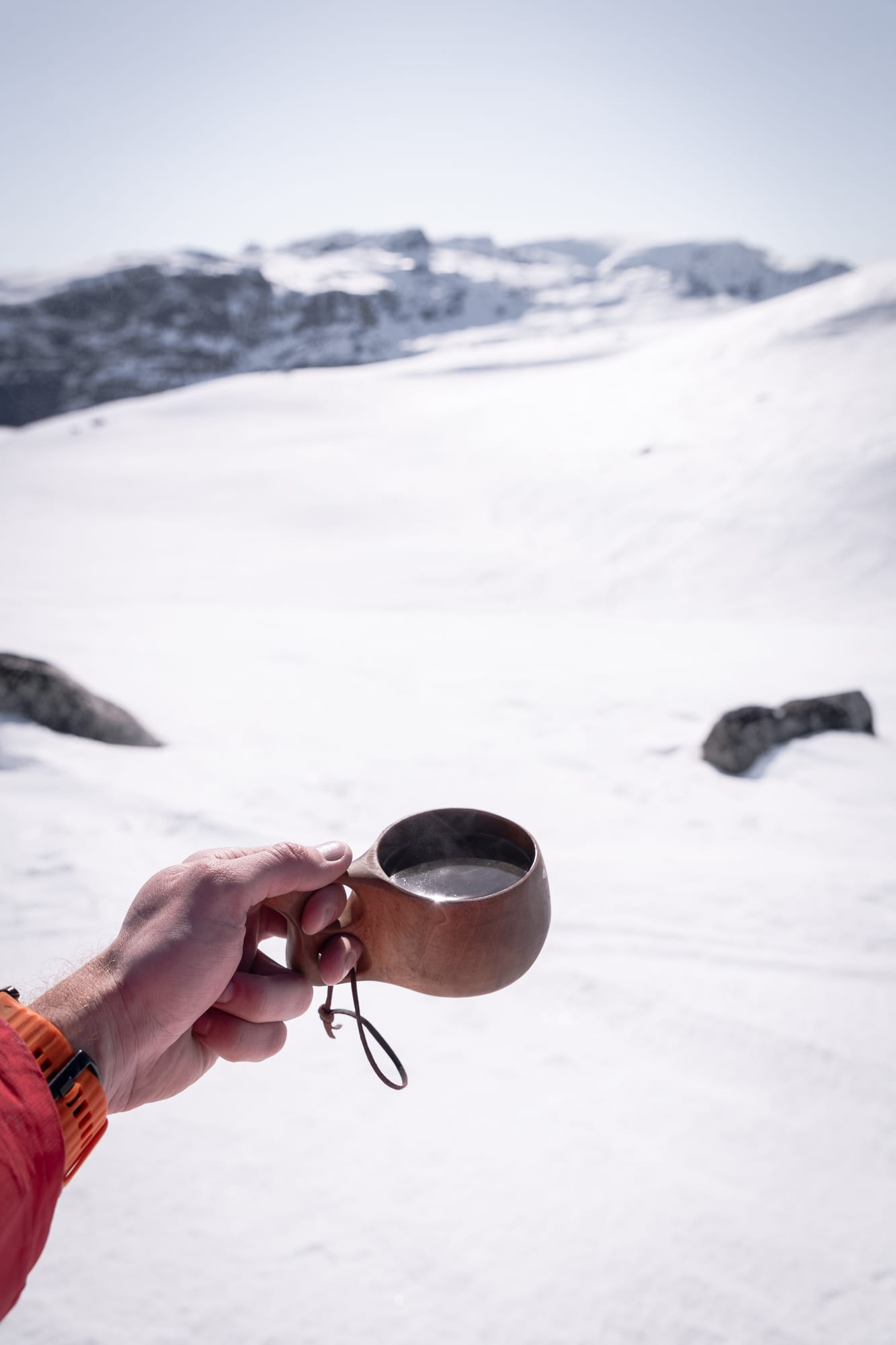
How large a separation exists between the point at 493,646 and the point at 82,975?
542 cm

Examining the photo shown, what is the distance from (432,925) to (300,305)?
11140cm

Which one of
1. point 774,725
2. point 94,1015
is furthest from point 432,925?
point 774,725

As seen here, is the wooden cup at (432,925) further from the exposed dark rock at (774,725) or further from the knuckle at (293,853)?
the exposed dark rock at (774,725)

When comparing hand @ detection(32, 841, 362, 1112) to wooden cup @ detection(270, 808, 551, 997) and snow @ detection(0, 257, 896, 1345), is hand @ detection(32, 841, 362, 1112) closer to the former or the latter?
wooden cup @ detection(270, 808, 551, 997)

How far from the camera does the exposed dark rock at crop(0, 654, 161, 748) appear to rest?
152 inches

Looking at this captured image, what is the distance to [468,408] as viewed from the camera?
18.4m

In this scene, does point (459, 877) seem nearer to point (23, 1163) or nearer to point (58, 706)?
point (23, 1163)

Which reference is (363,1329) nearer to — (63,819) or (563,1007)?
(563,1007)

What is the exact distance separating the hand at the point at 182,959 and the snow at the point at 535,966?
24.9 inches

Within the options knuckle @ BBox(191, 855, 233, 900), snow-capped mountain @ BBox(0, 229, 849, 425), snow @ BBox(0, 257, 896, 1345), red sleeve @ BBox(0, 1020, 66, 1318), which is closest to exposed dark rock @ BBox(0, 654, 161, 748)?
snow @ BBox(0, 257, 896, 1345)

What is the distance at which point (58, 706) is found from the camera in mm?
3885

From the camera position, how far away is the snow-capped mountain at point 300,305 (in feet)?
271

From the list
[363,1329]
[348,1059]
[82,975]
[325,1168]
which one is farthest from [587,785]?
[82,975]

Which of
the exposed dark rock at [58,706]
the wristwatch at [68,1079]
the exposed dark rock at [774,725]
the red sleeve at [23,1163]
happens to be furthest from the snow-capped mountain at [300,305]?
the red sleeve at [23,1163]
